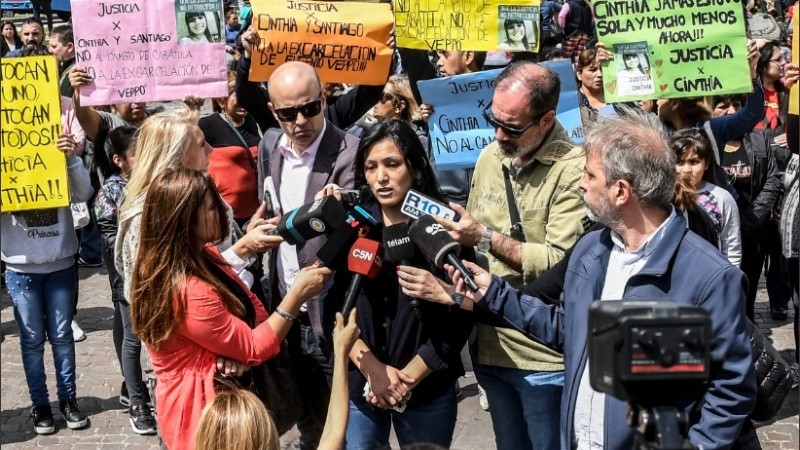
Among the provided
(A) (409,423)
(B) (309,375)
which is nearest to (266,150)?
(B) (309,375)

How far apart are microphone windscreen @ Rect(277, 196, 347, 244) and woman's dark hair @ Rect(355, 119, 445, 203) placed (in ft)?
1.10

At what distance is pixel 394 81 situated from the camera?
25.5ft

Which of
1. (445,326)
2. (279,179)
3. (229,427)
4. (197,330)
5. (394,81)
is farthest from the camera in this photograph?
(394,81)

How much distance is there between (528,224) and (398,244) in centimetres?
59

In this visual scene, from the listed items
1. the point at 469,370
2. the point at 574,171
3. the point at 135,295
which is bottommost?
the point at 469,370

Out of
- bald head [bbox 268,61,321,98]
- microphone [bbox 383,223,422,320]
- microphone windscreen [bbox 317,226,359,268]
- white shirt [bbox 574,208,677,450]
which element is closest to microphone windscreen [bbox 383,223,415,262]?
microphone [bbox 383,223,422,320]

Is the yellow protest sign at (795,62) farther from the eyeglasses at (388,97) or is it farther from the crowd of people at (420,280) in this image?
the eyeglasses at (388,97)

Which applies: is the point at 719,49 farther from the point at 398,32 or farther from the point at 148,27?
the point at 148,27

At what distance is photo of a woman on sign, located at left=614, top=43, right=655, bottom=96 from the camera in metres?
5.88

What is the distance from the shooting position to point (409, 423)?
13.7ft

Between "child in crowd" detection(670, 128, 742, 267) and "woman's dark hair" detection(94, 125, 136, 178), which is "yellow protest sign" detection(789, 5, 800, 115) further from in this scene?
"woman's dark hair" detection(94, 125, 136, 178)

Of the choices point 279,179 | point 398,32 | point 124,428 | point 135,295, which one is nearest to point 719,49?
point 398,32

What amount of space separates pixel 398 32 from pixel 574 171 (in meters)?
2.44

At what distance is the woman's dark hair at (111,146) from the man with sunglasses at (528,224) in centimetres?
247
